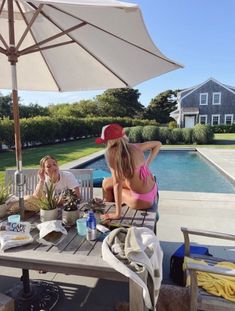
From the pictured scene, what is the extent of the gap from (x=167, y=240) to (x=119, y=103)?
137 feet

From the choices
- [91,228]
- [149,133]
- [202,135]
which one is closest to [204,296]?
[91,228]

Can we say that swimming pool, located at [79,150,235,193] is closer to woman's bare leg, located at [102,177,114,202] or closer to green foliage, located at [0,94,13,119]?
woman's bare leg, located at [102,177,114,202]

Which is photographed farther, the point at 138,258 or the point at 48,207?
the point at 48,207

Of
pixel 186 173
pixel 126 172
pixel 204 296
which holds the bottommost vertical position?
pixel 186 173

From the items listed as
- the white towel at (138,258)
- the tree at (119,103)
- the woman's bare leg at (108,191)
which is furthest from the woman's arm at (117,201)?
the tree at (119,103)

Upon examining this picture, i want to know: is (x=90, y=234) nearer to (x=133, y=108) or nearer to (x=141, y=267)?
(x=141, y=267)

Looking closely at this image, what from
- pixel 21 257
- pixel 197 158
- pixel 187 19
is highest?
pixel 187 19

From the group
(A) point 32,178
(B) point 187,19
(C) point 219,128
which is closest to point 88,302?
(A) point 32,178

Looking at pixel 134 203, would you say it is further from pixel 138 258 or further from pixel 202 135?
pixel 202 135

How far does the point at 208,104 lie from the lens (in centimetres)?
3234

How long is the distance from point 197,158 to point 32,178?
1171 centimetres

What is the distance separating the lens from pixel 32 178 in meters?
3.62

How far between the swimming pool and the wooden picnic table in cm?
464

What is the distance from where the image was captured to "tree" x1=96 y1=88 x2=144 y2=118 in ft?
141
